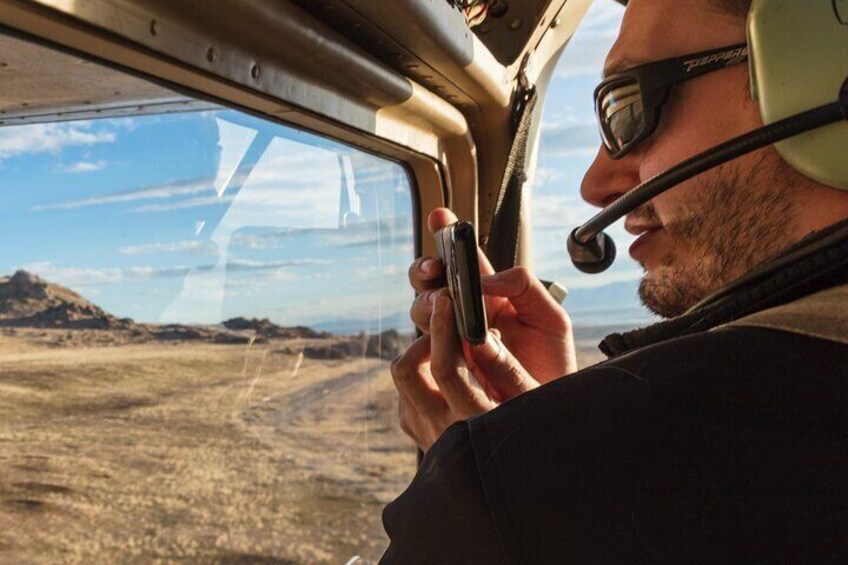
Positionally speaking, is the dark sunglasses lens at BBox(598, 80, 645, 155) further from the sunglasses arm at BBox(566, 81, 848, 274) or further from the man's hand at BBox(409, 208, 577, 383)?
the man's hand at BBox(409, 208, 577, 383)

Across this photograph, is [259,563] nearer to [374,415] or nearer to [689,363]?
[374,415]

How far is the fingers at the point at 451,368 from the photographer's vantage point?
1361 mm

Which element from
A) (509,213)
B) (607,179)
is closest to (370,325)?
(509,213)

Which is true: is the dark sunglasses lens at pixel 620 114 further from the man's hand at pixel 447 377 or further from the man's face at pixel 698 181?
the man's hand at pixel 447 377

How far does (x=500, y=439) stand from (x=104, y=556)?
3.22 feet

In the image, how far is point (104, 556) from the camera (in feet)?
4.47

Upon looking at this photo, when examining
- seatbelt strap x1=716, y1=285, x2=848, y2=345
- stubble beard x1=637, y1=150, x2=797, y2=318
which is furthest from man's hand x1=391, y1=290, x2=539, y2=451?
seatbelt strap x1=716, y1=285, x2=848, y2=345

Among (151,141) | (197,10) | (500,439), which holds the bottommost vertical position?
(500,439)

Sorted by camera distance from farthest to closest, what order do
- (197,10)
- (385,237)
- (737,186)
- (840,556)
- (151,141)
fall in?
(385,237), (151,141), (197,10), (737,186), (840,556)

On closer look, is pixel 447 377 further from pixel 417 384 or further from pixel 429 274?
pixel 429 274

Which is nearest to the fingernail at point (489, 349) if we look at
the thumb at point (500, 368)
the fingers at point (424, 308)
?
the thumb at point (500, 368)

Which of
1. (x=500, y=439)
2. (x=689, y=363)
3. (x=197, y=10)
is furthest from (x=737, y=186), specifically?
(x=197, y=10)

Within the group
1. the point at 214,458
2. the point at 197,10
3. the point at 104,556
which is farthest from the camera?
the point at 214,458

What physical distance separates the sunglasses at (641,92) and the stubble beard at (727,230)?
0.14 metres
